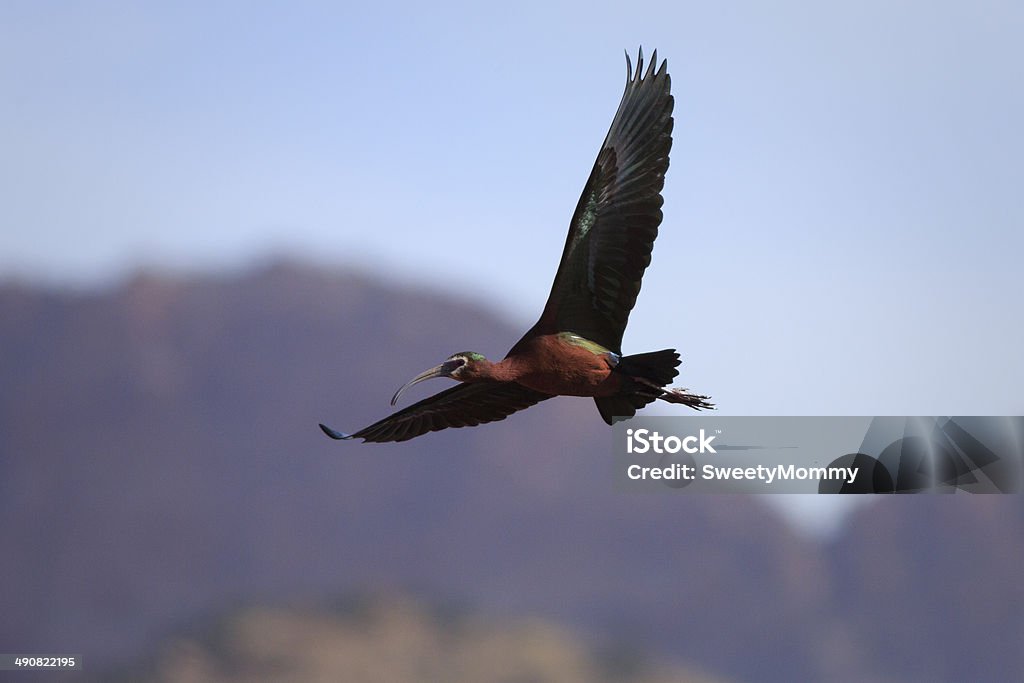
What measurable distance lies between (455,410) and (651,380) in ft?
2.50

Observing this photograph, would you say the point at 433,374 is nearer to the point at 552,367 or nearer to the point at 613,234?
the point at 552,367

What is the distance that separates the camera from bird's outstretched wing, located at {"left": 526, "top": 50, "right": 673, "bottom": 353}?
385 centimetres

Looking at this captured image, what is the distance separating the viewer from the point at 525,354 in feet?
12.4

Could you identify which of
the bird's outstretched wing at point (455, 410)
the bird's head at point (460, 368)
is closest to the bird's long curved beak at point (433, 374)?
the bird's head at point (460, 368)

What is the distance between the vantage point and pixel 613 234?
3906 mm

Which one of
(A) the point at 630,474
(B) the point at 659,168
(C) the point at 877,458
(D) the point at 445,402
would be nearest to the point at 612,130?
(B) the point at 659,168

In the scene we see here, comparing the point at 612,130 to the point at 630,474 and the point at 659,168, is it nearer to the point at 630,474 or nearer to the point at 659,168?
the point at 659,168

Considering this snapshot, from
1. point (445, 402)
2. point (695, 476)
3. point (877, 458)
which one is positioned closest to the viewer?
point (445, 402)

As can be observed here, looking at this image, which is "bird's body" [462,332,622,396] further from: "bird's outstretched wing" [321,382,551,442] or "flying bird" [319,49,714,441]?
"bird's outstretched wing" [321,382,551,442]

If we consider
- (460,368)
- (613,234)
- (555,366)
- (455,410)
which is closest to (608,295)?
(613,234)

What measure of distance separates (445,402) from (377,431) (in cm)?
29

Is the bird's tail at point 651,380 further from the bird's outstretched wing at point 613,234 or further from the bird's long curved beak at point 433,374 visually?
the bird's long curved beak at point 433,374

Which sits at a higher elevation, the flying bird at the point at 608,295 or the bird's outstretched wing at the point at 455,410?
the flying bird at the point at 608,295

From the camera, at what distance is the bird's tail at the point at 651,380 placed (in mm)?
3762
